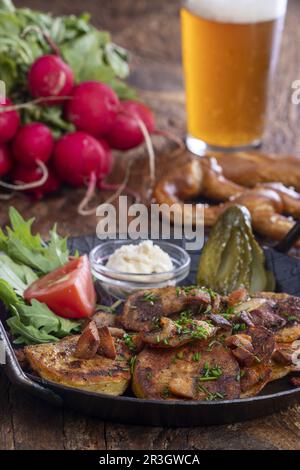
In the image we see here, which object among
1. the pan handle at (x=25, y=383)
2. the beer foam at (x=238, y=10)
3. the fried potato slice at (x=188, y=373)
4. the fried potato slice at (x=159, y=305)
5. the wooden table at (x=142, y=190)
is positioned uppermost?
the beer foam at (x=238, y=10)

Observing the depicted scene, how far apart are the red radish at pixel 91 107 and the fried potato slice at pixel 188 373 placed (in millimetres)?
1688

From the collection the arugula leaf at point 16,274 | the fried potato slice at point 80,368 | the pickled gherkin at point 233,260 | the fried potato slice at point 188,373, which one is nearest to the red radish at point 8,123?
the arugula leaf at point 16,274

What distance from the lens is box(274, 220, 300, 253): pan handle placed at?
2.73 metres

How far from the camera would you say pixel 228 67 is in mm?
3574

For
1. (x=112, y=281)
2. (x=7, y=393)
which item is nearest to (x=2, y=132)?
(x=112, y=281)

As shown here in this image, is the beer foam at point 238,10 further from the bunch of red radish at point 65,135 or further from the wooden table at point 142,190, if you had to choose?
the wooden table at point 142,190

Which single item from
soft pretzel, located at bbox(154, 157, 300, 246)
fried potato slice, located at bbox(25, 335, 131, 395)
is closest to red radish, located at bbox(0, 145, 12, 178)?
soft pretzel, located at bbox(154, 157, 300, 246)

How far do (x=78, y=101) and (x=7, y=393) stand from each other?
169cm

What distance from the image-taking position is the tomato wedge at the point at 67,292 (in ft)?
7.71

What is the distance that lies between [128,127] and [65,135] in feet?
0.96

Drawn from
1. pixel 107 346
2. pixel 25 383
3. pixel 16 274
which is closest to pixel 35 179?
pixel 16 274

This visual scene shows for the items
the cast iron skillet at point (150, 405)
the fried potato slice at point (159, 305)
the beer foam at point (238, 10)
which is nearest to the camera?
the cast iron skillet at point (150, 405)

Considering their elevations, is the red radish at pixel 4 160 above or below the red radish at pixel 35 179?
above

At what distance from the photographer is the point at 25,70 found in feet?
11.4
